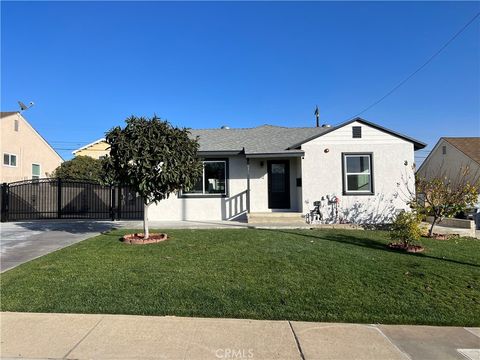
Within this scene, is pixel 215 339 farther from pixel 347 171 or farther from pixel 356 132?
pixel 356 132

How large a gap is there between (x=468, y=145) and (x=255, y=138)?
1904 cm

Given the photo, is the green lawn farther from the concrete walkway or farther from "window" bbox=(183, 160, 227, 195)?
"window" bbox=(183, 160, 227, 195)

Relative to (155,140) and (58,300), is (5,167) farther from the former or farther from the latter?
(58,300)

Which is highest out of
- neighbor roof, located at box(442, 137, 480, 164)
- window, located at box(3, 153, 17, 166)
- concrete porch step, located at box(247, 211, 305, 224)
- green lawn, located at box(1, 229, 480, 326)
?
neighbor roof, located at box(442, 137, 480, 164)

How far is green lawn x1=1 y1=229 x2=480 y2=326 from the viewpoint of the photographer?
5.12 meters

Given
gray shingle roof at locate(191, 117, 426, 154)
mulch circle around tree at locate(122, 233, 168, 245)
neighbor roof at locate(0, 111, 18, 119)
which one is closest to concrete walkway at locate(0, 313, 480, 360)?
mulch circle around tree at locate(122, 233, 168, 245)

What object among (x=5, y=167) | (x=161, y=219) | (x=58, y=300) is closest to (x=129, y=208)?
(x=161, y=219)

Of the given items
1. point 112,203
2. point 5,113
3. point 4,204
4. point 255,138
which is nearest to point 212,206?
point 255,138

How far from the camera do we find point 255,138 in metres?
16.2

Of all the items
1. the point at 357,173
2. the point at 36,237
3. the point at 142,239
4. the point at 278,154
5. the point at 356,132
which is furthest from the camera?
the point at 357,173

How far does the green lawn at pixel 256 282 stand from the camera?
5.12m

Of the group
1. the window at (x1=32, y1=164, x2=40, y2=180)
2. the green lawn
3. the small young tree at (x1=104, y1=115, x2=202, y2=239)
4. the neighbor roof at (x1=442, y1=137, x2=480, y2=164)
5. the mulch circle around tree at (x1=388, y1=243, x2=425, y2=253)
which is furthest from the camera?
the window at (x1=32, y1=164, x2=40, y2=180)

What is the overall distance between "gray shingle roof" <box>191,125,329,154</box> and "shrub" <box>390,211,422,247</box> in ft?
19.6

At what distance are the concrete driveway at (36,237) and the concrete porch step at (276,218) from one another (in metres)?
5.18
